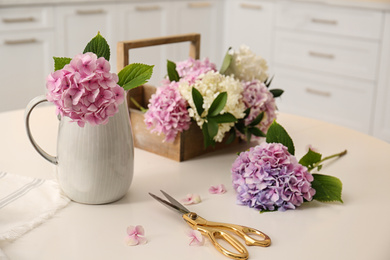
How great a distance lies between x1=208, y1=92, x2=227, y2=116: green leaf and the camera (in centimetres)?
113

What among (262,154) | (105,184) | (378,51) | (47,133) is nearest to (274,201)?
(262,154)

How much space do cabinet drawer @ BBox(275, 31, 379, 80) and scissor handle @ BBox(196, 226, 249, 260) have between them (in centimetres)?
255

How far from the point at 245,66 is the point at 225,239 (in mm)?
564

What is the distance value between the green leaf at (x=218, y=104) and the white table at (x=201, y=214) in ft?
0.41

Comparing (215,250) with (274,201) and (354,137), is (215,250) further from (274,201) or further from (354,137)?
(354,137)

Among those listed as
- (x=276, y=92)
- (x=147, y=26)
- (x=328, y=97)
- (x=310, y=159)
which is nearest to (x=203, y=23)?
(x=147, y=26)

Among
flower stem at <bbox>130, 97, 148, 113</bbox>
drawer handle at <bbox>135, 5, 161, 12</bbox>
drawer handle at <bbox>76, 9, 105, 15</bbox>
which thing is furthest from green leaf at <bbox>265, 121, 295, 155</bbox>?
drawer handle at <bbox>135, 5, 161, 12</bbox>

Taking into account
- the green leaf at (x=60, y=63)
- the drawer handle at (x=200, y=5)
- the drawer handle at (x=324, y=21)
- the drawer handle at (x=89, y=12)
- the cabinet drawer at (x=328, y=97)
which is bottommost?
the cabinet drawer at (x=328, y=97)

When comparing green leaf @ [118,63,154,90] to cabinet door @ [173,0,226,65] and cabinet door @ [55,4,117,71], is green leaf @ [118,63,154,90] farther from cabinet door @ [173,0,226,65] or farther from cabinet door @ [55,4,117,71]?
cabinet door @ [173,0,226,65]

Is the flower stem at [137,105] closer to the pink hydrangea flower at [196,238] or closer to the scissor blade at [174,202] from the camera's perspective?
the scissor blade at [174,202]

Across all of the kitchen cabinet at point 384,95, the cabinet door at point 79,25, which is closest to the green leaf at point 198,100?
the cabinet door at point 79,25

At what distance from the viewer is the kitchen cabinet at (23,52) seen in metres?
2.96

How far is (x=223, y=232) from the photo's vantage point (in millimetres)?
851

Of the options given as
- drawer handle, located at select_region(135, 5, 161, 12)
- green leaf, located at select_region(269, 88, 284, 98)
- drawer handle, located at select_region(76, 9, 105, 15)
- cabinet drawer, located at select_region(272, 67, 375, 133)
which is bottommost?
cabinet drawer, located at select_region(272, 67, 375, 133)
